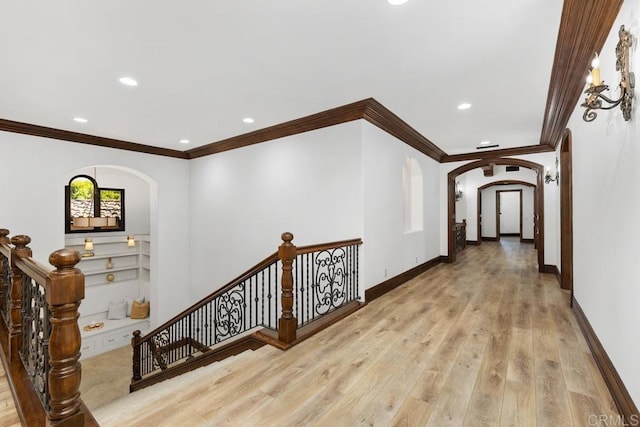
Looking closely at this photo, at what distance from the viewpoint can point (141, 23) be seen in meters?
2.30

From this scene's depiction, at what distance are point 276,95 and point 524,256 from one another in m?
8.22

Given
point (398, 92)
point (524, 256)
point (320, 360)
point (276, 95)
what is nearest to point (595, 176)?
point (398, 92)

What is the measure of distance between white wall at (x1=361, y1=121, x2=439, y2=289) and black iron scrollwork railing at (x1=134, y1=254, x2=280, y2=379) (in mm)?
1402

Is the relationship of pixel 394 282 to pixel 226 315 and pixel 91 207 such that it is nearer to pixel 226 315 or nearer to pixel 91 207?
pixel 226 315

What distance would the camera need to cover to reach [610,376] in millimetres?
2004

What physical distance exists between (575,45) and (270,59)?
2599 millimetres

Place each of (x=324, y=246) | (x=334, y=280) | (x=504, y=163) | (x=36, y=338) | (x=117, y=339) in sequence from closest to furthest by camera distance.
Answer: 1. (x=36, y=338)
2. (x=324, y=246)
3. (x=334, y=280)
4. (x=504, y=163)
5. (x=117, y=339)

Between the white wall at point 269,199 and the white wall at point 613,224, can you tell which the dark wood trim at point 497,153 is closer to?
the white wall at point 613,224

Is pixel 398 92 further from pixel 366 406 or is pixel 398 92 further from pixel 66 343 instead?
pixel 66 343

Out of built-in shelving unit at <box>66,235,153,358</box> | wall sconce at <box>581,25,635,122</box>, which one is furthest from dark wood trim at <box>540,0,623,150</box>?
built-in shelving unit at <box>66,235,153,358</box>

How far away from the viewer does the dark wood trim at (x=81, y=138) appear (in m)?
4.54

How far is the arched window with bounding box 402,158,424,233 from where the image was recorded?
6.11 meters

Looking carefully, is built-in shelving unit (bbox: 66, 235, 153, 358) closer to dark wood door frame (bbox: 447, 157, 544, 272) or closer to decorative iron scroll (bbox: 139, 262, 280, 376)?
decorative iron scroll (bbox: 139, 262, 280, 376)

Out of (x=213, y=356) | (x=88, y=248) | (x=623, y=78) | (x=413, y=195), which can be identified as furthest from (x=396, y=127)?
(x=88, y=248)
